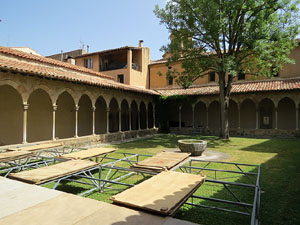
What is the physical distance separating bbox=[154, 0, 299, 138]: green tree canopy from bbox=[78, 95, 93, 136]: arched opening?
800 centimetres

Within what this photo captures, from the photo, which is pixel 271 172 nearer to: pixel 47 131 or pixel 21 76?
pixel 21 76

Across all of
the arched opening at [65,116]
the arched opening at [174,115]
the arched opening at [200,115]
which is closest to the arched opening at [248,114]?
the arched opening at [200,115]

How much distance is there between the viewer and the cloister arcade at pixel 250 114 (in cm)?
1747

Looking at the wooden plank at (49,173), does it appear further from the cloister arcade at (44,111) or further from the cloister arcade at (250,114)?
the cloister arcade at (250,114)

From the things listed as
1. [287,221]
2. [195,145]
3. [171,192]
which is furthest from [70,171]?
[195,145]

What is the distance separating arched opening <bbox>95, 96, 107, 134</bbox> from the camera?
1883 cm

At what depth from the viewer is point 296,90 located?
15.9 m

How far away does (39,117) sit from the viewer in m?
13.6

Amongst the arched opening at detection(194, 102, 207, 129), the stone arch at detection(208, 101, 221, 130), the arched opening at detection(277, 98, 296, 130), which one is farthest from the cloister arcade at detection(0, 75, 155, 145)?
the arched opening at detection(277, 98, 296, 130)

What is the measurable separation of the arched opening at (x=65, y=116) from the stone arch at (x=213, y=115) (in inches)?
537

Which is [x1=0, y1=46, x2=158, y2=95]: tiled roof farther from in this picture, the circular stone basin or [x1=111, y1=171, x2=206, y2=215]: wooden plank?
[x1=111, y1=171, x2=206, y2=215]: wooden plank

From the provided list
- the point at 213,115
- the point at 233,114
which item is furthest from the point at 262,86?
the point at 213,115

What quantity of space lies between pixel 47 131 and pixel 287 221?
1414 cm

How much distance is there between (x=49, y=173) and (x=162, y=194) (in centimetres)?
261
